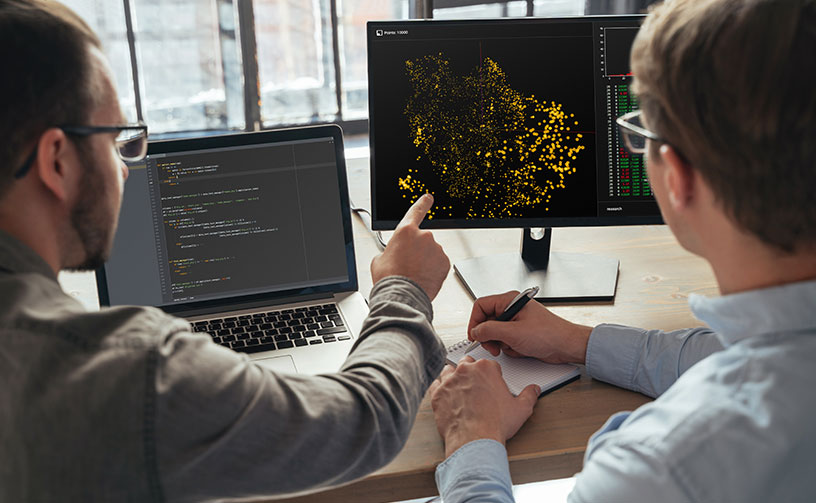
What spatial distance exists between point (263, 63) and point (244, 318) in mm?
3652

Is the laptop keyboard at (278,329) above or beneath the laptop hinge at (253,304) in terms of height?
beneath

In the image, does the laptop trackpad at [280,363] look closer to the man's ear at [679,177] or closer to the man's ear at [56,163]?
the man's ear at [56,163]

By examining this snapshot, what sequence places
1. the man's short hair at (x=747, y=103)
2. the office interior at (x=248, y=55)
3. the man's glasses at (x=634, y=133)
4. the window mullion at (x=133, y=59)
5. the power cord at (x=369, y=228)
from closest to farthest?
the man's short hair at (x=747, y=103) → the man's glasses at (x=634, y=133) → the power cord at (x=369, y=228) → the window mullion at (x=133, y=59) → the office interior at (x=248, y=55)

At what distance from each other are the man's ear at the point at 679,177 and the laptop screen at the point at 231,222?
2.24 ft

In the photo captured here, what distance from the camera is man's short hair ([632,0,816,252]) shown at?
614 millimetres

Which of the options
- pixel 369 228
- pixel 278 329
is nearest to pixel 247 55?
pixel 369 228

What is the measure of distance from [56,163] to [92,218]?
78 mm

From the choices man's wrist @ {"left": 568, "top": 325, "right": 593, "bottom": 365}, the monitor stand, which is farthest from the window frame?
man's wrist @ {"left": 568, "top": 325, "right": 593, "bottom": 365}

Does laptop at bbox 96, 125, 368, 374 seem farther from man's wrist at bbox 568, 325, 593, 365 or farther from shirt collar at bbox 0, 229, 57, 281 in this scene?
shirt collar at bbox 0, 229, 57, 281

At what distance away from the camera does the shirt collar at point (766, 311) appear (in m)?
0.66

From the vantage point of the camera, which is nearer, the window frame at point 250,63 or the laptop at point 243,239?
the laptop at point 243,239

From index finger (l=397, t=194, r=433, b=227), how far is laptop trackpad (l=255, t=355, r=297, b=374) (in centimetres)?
27

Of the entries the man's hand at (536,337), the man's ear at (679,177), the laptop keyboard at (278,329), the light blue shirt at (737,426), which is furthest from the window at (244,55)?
the light blue shirt at (737,426)

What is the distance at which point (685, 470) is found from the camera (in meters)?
0.64
